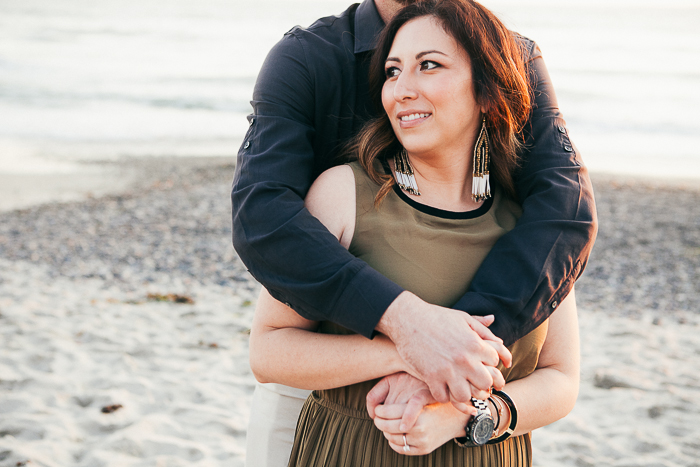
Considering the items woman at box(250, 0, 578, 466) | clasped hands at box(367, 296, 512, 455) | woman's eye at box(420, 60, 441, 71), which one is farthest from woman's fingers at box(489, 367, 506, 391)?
woman's eye at box(420, 60, 441, 71)

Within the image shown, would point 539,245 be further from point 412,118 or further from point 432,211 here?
point 412,118

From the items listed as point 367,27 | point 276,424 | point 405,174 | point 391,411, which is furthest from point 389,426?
point 367,27

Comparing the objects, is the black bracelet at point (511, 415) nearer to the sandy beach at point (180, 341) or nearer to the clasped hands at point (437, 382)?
the clasped hands at point (437, 382)

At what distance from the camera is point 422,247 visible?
171 cm

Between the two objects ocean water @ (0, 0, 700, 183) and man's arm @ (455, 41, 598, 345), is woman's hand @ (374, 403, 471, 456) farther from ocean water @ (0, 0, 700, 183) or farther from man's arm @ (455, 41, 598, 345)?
ocean water @ (0, 0, 700, 183)

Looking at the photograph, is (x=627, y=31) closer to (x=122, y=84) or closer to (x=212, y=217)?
(x=122, y=84)

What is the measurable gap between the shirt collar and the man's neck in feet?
0.06

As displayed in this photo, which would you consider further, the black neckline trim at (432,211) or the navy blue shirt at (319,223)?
the black neckline trim at (432,211)

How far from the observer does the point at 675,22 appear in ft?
124

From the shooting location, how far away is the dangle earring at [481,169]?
1.91m

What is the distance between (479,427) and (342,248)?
24.0 inches

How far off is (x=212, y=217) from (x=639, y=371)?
233 inches

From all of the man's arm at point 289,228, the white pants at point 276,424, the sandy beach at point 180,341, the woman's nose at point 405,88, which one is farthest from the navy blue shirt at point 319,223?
the sandy beach at point 180,341

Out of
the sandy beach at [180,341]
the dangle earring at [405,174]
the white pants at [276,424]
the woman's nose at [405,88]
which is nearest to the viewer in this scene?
the woman's nose at [405,88]
